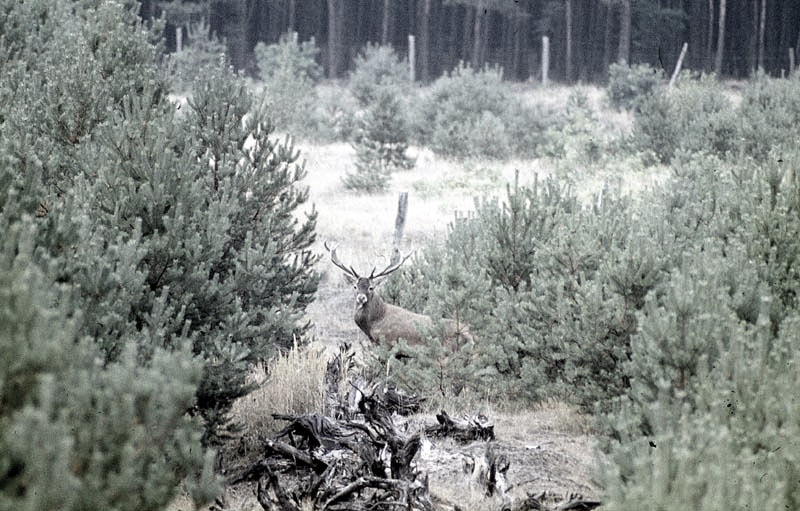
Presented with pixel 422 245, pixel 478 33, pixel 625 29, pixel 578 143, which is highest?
pixel 478 33

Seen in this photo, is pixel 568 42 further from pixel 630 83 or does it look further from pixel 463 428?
pixel 463 428

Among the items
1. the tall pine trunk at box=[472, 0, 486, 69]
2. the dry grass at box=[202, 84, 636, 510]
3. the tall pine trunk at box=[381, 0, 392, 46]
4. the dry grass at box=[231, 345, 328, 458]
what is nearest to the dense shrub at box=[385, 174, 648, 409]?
the dry grass at box=[202, 84, 636, 510]

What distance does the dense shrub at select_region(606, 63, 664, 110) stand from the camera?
27812 millimetres

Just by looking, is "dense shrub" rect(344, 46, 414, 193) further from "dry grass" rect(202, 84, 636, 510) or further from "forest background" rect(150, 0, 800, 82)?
"forest background" rect(150, 0, 800, 82)

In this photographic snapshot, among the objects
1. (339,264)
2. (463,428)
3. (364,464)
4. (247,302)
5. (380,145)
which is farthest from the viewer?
(380,145)

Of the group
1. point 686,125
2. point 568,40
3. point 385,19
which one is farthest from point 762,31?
point 686,125

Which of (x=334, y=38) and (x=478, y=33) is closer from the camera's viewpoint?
(x=334, y=38)

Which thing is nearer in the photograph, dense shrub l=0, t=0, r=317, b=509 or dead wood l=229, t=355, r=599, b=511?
dense shrub l=0, t=0, r=317, b=509

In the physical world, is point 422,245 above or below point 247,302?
below

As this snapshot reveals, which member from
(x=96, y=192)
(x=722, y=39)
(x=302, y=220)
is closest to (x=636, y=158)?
(x=302, y=220)

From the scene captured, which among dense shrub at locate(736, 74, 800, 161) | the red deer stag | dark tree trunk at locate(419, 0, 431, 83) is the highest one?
dark tree trunk at locate(419, 0, 431, 83)

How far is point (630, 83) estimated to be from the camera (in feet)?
94.8

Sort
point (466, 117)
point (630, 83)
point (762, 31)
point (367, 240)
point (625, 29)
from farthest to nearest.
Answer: point (762, 31), point (625, 29), point (630, 83), point (466, 117), point (367, 240)

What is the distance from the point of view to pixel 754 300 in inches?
212
